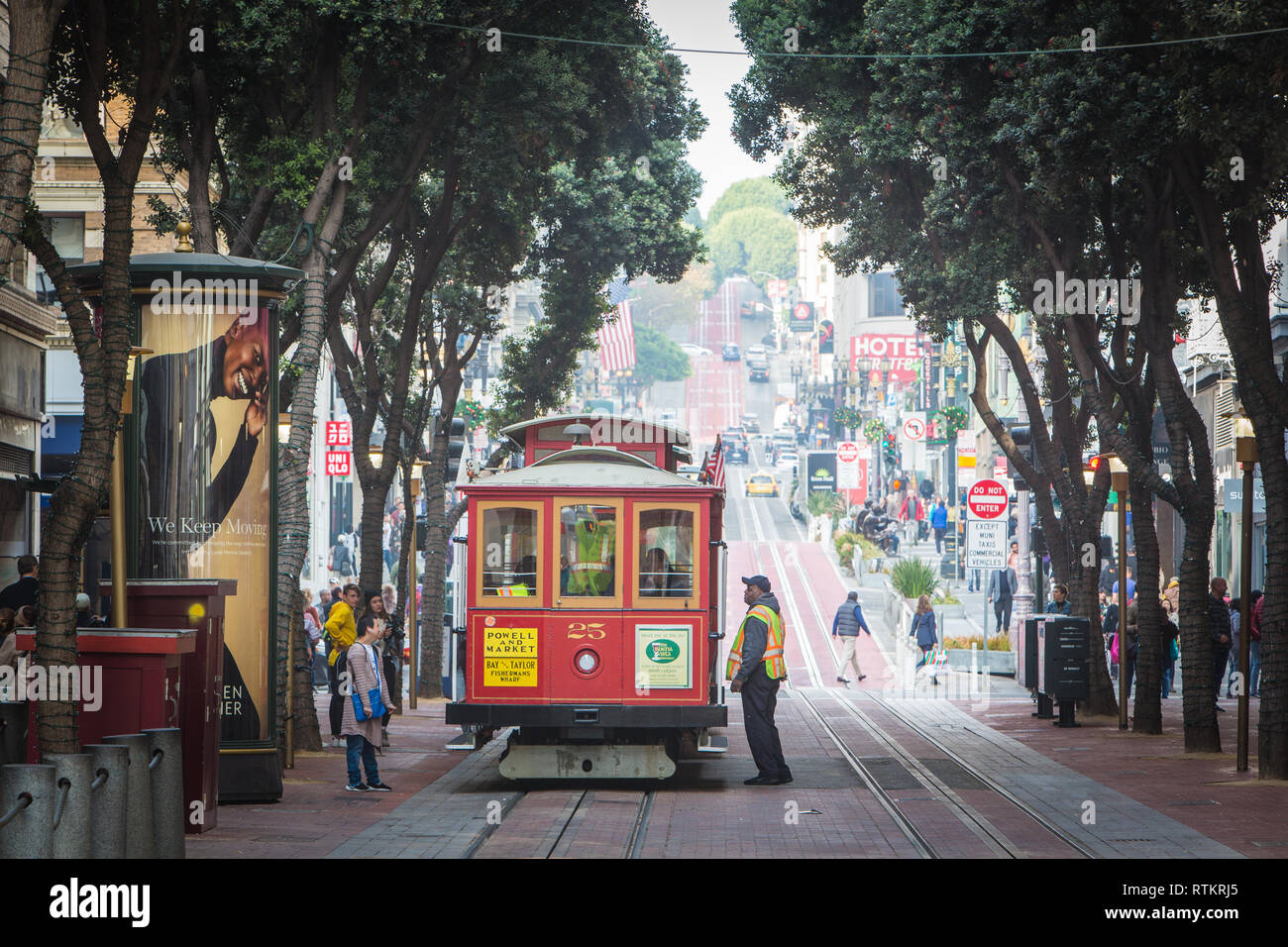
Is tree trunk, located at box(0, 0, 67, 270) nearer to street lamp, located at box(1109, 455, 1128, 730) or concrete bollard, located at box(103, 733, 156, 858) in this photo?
concrete bollard, located at box(103, 733, 156, 858)

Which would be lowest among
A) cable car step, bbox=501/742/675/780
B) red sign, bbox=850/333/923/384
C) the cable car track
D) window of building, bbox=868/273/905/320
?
the cable car track

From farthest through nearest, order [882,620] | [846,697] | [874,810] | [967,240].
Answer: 1. [882,620]
2. [846,697]
3. [967,240]
4. [874,810]

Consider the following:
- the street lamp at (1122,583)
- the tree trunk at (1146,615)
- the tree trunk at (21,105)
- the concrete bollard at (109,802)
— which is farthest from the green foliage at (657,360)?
the concrete bollard at (109,802)

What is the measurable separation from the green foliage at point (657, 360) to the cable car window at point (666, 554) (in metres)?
158

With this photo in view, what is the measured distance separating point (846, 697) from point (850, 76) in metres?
11.1

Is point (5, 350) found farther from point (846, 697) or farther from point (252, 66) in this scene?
point (846, 697)

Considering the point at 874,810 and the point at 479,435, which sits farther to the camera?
the point at 479,435

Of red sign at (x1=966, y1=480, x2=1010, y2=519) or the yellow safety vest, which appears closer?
the yellow safety vest

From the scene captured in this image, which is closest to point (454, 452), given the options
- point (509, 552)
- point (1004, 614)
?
point (1004, 614)

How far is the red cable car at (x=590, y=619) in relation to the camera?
16234 mm

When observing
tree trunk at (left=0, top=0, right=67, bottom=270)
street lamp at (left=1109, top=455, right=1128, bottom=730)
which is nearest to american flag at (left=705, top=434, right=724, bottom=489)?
street lamp at (left=1109, top=455, right=1128, bottom=730)

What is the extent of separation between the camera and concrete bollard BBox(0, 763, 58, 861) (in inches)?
327
